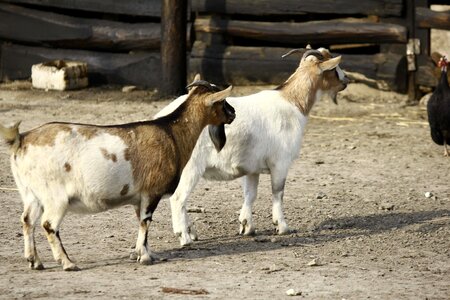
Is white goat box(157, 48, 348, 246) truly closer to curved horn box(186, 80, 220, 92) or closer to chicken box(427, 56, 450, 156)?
curved horn box(186, 80, 220, 92)

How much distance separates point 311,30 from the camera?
1689 centimetres

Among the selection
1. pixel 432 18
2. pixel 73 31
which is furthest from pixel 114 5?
pixel 432 18

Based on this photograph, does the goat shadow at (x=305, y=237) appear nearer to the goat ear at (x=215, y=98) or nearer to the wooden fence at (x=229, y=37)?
the goat ear at (x=215, y=98)

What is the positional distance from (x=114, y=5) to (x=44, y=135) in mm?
9668

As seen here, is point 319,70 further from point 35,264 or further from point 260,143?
point 35,264

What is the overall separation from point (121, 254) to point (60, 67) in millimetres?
8878

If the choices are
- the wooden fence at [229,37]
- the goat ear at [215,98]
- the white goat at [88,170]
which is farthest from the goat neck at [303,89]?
the wooden fence at [229,37]

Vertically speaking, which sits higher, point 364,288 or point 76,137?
point 76,137

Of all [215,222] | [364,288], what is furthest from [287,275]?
[215,222]

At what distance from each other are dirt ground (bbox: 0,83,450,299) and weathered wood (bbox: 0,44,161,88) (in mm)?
2607

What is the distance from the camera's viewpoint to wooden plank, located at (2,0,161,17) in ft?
57.8

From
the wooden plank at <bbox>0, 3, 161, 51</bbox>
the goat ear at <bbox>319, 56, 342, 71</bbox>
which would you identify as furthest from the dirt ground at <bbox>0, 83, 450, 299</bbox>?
the wooden plank at <bbox>0, 3, 161, 51</bbox>

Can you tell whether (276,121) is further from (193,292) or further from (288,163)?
(193,292)

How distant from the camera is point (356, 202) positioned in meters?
11.2
